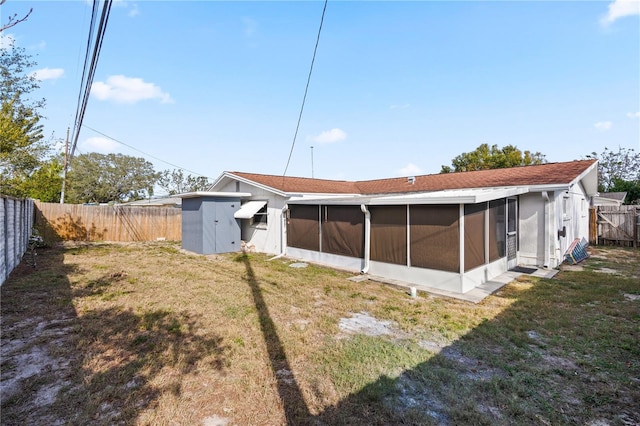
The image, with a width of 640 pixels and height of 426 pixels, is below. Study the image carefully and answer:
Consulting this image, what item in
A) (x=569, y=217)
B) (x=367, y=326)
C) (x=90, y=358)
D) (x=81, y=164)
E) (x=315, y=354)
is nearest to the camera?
(x=90, y=358)

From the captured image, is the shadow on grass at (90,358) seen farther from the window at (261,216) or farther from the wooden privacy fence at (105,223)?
the wooden privacy fence at (105,223)

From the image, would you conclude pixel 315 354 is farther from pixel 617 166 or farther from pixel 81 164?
pixel 617 166

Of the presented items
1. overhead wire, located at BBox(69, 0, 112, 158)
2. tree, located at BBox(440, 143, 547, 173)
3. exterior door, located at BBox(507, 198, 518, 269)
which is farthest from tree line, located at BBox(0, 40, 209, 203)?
tree, located at BBox(440, 143, 547, 173)

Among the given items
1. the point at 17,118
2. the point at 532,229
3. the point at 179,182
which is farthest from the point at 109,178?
the point at 532,229

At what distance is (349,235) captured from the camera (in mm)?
9984

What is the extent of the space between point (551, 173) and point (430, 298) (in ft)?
26.3

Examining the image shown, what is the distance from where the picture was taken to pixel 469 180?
44.2 ft

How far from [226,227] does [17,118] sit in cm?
1038

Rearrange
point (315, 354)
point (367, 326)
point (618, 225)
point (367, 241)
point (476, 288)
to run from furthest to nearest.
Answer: point (618, 225), point (367, 241), point (476, 288), point (367, 326), point (315, 354)

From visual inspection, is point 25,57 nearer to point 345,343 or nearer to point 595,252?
point 345,343

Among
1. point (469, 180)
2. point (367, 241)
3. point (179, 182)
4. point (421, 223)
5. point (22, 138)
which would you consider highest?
point (179, 182)

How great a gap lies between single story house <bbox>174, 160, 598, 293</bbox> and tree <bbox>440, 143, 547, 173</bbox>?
717 inches

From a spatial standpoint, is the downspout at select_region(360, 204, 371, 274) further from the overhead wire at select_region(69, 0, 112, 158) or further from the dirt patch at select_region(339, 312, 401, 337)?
the overhead wire at select_region(69, 0, 112, 158)

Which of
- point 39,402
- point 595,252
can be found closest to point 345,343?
point 39,402
